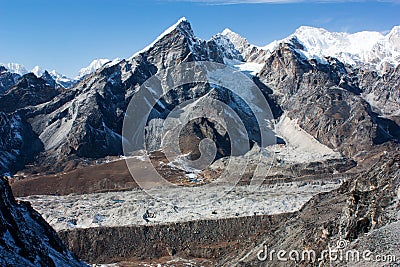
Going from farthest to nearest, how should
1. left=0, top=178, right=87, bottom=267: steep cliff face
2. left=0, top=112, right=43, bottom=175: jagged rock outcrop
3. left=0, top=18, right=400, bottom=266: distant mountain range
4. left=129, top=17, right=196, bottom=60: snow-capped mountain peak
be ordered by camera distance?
left=129, top=17, right=196, bottom=60: snow-capped mountain peak < left=0, top=112, right=43, bottom=175: jagged rock outcrop < left=0, top=18, right=400, bottom=266: distant mountain range < left=0, top=178, right=87, bottom=267: steep cliff face

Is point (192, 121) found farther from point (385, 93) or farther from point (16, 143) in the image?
point (385, 93)

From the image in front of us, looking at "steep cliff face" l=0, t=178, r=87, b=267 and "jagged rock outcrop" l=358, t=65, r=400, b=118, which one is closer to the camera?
"steep cliff face" l=0, t=178, r=87, b=267

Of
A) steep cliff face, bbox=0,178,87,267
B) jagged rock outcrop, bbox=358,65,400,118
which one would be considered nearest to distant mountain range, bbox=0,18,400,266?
jagged rock outcrop, bbox=358,65,400,118

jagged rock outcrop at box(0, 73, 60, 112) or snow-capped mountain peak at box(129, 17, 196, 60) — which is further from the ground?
snow-capped mountain peak at box(129, 17, 196, 60)

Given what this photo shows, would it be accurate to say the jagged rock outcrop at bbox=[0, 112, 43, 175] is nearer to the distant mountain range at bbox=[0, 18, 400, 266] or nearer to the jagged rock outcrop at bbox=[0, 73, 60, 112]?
the distant mountain range at bbox=[0, 18, 400, 266]

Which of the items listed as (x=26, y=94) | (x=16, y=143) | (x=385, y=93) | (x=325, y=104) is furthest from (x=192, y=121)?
(x=385, y=93)

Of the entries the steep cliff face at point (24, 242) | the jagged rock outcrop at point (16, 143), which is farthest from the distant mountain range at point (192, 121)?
the steep cliff face at point (24, 242)

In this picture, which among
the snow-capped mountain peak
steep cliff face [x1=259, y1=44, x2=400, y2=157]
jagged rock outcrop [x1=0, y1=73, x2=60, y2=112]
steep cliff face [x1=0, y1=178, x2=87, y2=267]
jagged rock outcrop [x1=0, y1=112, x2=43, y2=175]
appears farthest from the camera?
the snow-capped mountain peak

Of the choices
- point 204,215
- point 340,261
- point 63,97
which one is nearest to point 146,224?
point 204,215
